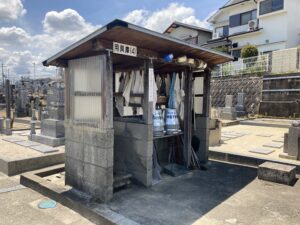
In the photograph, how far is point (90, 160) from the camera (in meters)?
3.80

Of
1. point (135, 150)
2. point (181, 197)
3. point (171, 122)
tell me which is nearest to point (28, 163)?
point (135, 150)

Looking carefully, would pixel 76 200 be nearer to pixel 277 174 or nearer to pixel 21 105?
pixel 277 174

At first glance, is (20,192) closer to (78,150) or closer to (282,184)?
(78,150)

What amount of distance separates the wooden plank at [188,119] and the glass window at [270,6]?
19.2m

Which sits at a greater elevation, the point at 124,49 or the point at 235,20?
the point at 235,20

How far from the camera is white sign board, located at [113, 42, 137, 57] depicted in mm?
3520

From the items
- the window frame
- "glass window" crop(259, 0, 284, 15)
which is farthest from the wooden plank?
the window frame

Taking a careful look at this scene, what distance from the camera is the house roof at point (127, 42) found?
10.3ft

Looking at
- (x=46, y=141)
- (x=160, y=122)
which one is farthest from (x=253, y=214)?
(x=46, y=141)

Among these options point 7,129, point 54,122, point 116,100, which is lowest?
point 7,129

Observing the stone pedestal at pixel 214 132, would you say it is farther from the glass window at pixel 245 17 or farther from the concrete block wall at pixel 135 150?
the glass window at pixel 245 17

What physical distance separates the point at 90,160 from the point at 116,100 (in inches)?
61.7

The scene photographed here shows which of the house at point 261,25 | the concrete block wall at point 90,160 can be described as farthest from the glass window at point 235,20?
the concrete block wall at point 90,160

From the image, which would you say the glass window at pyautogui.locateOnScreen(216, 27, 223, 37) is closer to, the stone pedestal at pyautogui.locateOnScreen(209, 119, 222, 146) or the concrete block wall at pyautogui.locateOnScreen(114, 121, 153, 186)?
the stone pedestal at pyautogui.locateOnScreen(209, 119, 222, 146)
